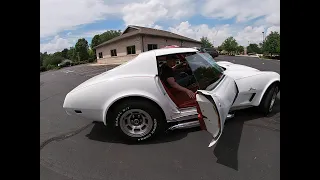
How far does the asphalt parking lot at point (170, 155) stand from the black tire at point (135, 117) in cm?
14

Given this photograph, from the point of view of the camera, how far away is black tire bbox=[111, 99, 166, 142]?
9.25 feet

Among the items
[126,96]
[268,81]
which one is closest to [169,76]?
[126,96]

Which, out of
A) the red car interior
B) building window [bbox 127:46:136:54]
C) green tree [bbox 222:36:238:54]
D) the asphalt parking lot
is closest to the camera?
the asphalt parking lot

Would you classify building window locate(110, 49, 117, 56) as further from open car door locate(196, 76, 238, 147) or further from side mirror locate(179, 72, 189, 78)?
open car door locate(196, 76, 238, 147)

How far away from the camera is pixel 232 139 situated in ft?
9.32

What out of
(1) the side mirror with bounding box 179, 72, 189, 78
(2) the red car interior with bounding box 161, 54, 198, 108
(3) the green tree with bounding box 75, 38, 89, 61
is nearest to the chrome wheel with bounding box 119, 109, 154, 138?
(2) the red car interior with bounding box 161, 54, 198, 108

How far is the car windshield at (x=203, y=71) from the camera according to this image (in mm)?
3230

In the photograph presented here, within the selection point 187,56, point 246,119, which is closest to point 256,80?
point 246,119

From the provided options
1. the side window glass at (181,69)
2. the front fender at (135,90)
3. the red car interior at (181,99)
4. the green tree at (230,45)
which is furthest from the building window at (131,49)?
the green tree at (230,45)

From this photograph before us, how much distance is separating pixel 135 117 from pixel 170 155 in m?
0.81

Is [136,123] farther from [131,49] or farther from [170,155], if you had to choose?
[131,49]

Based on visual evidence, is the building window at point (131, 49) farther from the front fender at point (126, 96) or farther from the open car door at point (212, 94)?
the front fender at point (126, 96)
